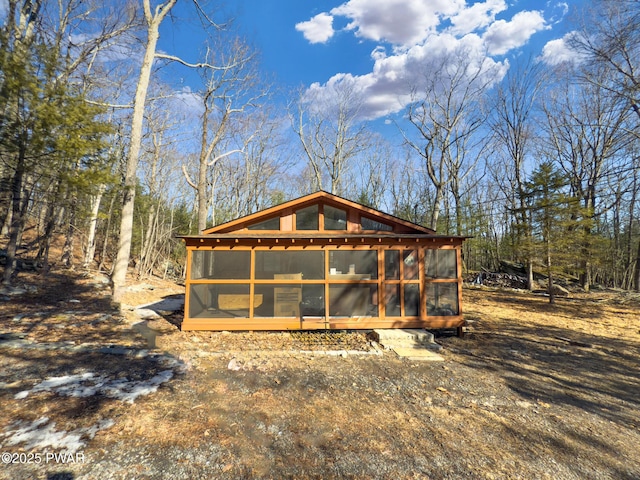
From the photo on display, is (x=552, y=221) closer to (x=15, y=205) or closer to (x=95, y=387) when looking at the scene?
(x=95, y=387)

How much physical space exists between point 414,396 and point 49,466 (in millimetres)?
3827

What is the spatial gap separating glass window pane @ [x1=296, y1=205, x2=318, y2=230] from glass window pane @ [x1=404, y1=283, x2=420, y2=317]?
A: 2847 mm

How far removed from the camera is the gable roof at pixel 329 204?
7445 millimetres

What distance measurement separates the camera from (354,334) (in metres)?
7.05

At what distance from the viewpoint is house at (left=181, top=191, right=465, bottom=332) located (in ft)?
23.0

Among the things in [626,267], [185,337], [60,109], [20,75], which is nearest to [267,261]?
[185,337]

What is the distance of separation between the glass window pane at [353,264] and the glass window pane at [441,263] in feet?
4.47

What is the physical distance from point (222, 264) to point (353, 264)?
3.24 meters

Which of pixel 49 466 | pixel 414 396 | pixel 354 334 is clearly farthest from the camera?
pixel 354 334

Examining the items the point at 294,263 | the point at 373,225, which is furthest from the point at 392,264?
the point at 294,263

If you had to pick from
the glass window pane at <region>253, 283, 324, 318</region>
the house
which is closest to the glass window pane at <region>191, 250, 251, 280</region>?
the house

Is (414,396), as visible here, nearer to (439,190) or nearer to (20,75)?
(20,75)

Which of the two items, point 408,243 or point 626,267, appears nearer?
point 408,243

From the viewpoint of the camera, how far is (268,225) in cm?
756
